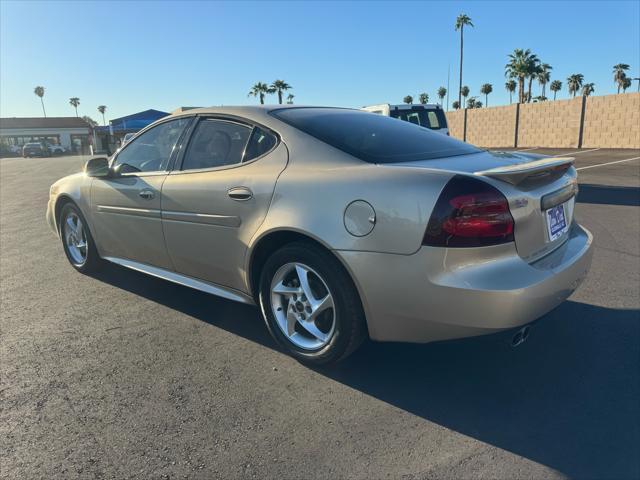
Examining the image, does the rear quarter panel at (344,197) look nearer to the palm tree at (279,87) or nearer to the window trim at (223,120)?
the window trim at (223,120)

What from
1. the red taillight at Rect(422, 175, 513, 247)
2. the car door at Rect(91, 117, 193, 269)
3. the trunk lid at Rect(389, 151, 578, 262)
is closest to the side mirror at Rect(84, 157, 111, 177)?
the car door at Rect(91, 117, 193, 269)

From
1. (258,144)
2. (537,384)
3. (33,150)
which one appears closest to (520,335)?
(537,384)

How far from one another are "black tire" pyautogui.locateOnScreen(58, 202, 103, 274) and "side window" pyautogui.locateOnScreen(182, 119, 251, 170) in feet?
5.65

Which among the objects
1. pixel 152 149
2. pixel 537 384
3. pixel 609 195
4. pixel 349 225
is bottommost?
pixel 609 195

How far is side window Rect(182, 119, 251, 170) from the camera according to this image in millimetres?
3375

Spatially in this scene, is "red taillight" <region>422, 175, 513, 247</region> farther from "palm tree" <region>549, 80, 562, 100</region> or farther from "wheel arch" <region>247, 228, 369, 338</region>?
"palm tree" <region>549, 80, 562, 100</region>

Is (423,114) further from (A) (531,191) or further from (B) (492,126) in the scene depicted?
(B) (492,126)

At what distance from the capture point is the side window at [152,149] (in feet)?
12.7

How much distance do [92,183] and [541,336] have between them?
398 centimetres

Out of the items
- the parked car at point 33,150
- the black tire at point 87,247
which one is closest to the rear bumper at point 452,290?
the black tire at point 87,247

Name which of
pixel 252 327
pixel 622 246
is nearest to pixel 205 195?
pixel 252 327

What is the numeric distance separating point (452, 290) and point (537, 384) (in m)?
0.93

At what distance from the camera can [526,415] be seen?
98.0 inches

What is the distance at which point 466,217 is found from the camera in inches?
92.0
